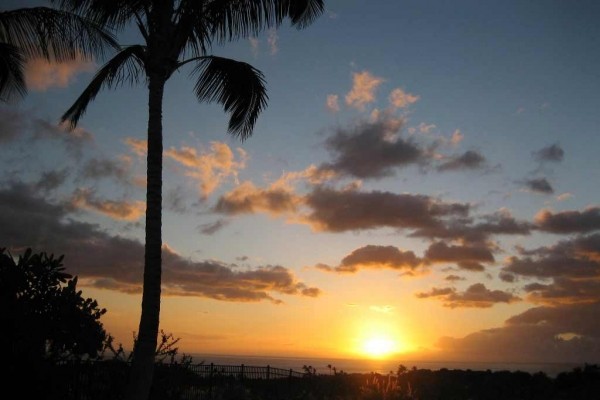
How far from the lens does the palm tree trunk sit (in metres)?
8.40

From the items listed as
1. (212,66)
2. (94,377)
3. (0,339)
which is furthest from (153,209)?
(94,377)

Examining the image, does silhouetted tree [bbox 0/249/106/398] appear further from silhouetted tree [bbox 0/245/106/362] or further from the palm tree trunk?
the palm tree trunk

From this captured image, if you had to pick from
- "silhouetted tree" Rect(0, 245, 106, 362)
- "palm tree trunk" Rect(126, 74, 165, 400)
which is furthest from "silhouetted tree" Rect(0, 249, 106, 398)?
"palm tree trunk" Rect(126, 74, 165, 400)

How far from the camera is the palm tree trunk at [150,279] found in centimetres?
840

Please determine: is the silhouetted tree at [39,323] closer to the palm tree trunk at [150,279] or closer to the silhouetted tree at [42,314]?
the silhouetted tree at [42,314]

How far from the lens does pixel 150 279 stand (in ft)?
28.4

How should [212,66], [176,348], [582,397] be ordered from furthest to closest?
[582,397] → [176,348] → [212,66]

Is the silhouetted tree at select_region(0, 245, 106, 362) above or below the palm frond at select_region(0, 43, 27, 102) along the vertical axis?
below

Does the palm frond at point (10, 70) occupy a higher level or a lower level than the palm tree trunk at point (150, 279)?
higher

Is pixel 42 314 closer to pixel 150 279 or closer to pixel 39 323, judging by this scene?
pixel 39 323

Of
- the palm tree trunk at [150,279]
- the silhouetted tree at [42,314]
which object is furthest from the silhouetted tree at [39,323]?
the palm tree trunk at [150,279]

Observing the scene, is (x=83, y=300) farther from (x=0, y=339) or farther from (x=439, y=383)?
(x=439, y=383)

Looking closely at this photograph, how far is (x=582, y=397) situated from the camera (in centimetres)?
2234

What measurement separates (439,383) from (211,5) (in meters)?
24.5
